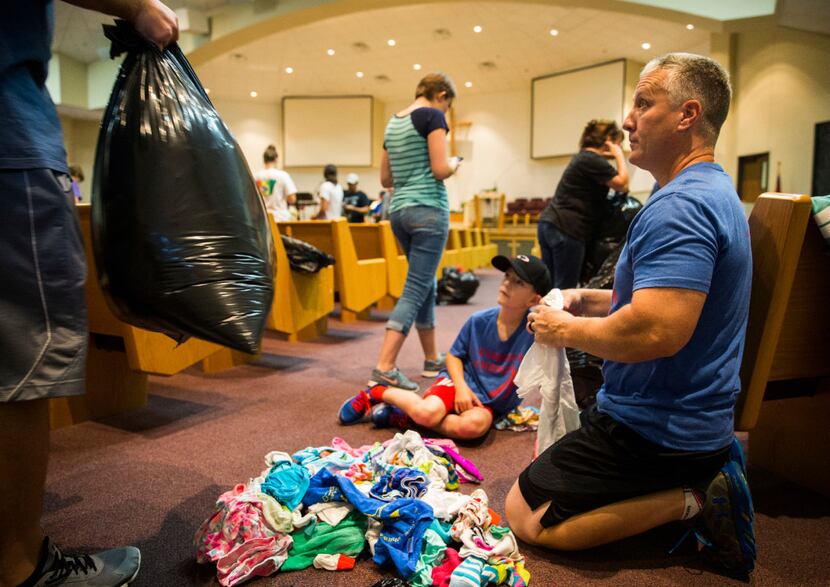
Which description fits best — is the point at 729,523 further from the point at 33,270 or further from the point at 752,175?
the point at 752,175

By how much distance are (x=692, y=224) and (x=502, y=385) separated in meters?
1.15

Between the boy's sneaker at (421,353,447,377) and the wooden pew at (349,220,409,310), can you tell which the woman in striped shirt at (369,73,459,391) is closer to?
the boy's sneaker at (421,353,447,377)

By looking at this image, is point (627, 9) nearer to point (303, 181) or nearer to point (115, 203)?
point (115, 203)

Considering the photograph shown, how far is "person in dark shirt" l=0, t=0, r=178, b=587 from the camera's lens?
923 mm

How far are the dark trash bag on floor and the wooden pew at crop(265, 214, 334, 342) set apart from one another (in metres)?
2.20

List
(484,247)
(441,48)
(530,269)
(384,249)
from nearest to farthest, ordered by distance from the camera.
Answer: (530,269)
(384,249)
(484,247)
(441,48)

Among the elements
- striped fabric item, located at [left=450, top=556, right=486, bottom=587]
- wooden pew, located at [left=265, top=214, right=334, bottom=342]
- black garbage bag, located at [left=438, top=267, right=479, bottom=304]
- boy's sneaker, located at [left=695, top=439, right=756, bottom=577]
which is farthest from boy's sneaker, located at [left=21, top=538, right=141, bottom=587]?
black garbage bag, located at [left=438, top=267, right=479, bottom=304]

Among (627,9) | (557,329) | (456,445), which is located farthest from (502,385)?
(627,9)

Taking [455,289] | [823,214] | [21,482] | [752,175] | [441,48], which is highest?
[441,48]

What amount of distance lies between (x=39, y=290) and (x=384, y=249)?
12.1 feet

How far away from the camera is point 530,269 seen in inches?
82.9

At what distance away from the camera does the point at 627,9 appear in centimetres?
793

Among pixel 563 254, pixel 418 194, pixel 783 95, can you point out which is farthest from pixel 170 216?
pixel 783 95

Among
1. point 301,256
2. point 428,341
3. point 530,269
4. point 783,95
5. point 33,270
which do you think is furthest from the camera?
point 783,95
